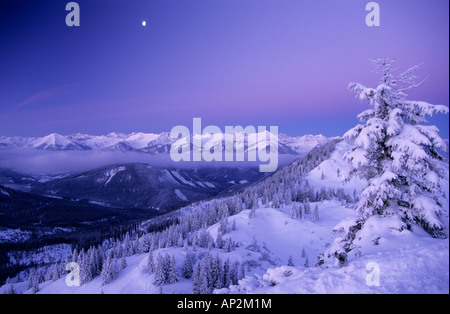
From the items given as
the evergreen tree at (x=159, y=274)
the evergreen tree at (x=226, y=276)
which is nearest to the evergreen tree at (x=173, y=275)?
the evergreen tree at (x=159, y=274)

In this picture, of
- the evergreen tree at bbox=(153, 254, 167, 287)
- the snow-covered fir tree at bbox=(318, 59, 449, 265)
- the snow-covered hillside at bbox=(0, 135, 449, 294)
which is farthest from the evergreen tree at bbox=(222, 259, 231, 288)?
the snow-covered fir tree at bbox=(318, 59, 449, 265)

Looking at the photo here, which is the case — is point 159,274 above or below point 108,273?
above

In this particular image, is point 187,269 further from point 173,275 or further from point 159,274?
point 159,274

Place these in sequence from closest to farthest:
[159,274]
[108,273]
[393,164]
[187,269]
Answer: [393,164] < [159,274] < [187,269] < [108,273]

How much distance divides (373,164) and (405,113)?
129 inches

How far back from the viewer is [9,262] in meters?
163

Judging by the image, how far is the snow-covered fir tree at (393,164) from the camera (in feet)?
41.2

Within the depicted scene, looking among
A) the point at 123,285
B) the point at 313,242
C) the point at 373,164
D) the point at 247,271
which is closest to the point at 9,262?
the point at 123,285

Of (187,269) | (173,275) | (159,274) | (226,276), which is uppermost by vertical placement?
(159,274)

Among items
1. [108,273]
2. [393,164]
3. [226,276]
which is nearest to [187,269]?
[226,276]

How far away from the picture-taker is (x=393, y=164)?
12961 millimetres

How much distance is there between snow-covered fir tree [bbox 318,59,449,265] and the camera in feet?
41.2
